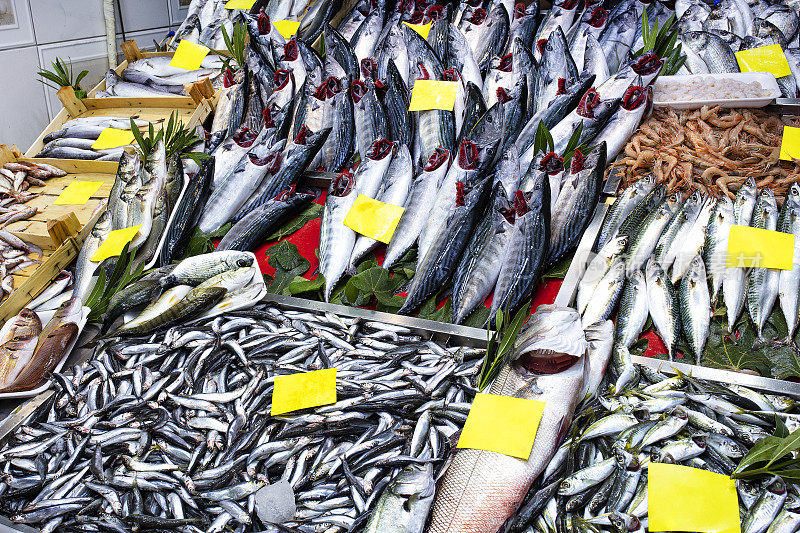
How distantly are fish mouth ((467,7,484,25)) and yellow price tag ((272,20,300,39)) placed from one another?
156 centimetres

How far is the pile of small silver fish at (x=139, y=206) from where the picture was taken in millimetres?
3264

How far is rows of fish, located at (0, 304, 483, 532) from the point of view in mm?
1957

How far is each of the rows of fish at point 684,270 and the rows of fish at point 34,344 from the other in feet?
8.10

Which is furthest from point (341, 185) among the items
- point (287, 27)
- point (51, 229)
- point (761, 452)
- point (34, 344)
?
point (761, 452)

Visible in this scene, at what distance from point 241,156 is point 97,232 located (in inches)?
40.7

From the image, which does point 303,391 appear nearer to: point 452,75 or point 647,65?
point 452,75

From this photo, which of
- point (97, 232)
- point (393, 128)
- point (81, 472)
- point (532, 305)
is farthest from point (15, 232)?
point (532, 305)

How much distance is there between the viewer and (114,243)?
324cm

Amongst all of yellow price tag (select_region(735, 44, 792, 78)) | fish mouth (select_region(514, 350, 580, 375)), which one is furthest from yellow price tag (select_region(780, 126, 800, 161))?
fish mouth (select_region(514, 350, 580, 375))

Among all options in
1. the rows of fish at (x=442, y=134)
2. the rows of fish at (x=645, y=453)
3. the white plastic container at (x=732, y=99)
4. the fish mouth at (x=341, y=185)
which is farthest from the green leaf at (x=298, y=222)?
the white plastic container at (x=732, y=99)

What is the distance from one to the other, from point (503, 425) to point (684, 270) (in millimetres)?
1386

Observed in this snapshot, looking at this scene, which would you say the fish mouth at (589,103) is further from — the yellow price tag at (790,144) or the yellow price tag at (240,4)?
the yellow price tag at (240,4)

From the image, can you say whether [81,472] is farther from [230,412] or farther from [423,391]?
[423,391]

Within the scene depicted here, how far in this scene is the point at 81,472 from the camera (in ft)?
7.14
